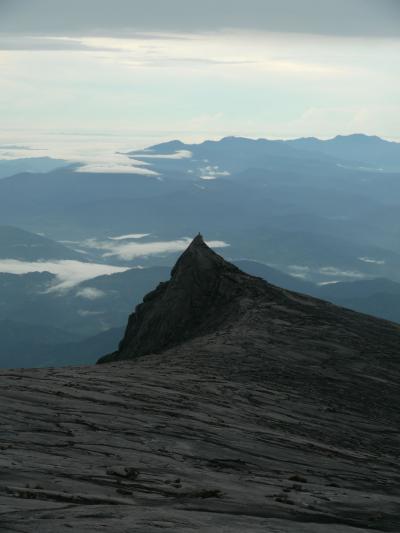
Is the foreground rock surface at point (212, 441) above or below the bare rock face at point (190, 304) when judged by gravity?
below

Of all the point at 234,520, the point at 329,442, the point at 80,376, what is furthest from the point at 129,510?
the point at 80,376

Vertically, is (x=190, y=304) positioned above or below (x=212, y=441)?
above

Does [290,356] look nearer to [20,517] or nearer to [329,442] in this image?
[329,442]

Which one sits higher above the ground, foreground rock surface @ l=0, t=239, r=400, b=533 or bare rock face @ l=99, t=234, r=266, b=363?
bare rock face @ l=99, t=234, r=266, b=363

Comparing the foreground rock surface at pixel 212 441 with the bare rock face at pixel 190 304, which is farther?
the bare rock face at pixel 190 304

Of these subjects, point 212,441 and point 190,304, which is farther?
point 190,304
